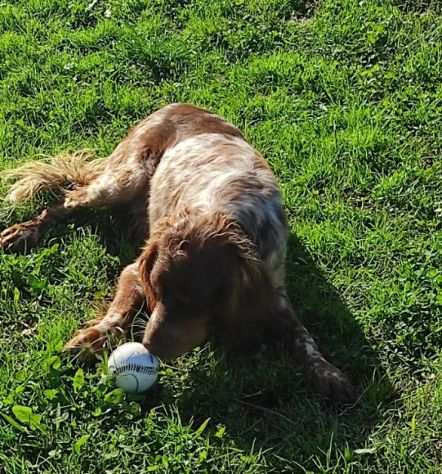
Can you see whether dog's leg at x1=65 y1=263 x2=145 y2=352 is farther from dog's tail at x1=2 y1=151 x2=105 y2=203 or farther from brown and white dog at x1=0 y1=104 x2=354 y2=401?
dog's tail at x1=2 y1=151 x2=105 y2=203

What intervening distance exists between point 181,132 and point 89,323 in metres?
1.45

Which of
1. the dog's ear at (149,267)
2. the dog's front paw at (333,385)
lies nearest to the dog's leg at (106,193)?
the dog's ear at (149,267)

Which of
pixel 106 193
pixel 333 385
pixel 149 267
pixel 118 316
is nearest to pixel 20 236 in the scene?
pixel 106 193

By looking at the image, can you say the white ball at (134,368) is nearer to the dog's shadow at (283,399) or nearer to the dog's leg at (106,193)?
the dog's shadow at (283,399)

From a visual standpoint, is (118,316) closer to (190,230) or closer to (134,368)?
(134,368)

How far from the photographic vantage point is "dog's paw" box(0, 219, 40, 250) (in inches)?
208

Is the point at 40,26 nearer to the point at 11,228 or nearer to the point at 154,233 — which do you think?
the point at 11,228

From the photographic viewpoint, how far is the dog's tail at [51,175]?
18.4 feet

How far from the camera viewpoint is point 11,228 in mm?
5367

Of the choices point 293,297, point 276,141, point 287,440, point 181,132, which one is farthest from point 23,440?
point 276,141

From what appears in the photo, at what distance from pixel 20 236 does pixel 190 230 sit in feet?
5.35

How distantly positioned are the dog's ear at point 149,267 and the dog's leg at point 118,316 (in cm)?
32

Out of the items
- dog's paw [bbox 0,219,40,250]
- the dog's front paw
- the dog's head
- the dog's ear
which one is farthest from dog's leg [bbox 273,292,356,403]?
dog's paw [bbox 0,219,40,250]

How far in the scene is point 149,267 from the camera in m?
4.16
